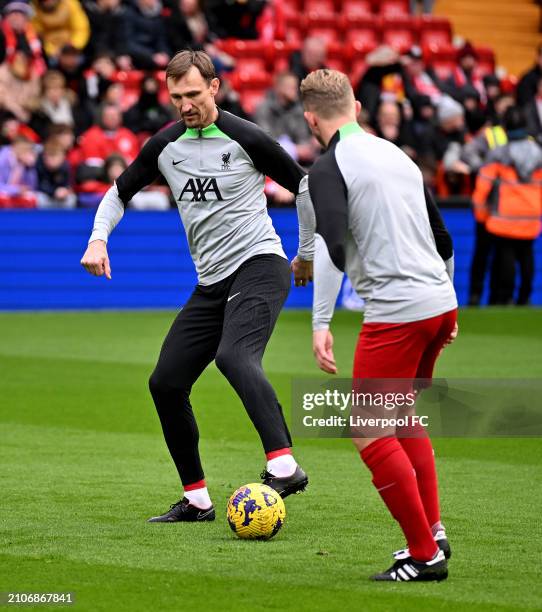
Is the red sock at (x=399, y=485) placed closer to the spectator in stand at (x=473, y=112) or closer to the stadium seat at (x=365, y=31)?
the spectator in stand at (x=473, y=112)

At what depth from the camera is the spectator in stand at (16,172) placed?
19.0 m

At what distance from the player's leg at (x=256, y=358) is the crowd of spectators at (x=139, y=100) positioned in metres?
12.2

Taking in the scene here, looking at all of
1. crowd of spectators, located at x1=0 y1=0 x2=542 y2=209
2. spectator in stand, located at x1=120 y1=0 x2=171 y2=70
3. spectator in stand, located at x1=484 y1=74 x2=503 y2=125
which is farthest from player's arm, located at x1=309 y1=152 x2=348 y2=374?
spectator in stand, located at x1=484 y1=74 x2=503 y2=125

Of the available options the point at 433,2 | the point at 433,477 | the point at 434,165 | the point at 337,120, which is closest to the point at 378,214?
the point at 337,120

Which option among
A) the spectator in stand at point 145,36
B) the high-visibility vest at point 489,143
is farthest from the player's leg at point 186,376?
the spectator in stand at point 145,36

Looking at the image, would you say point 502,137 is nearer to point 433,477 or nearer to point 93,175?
point 93,175

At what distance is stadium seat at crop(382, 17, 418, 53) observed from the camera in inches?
1062

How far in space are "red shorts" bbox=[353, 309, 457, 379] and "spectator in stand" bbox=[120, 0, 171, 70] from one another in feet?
57.7

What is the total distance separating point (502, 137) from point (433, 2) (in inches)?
401

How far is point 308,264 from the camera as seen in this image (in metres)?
7.34

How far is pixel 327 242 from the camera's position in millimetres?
5621

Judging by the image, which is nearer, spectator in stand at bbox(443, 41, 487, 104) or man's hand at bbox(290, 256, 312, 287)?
man's hand at bbox(290, 256, 312, 287)

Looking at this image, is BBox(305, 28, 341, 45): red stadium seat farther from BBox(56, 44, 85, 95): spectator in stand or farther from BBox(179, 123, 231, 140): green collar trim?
BBox(179, 123, 231, 140): green collar trim

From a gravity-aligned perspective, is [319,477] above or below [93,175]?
above
